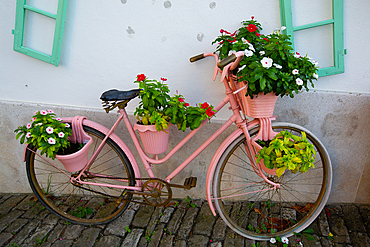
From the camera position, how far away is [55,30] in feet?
8.68

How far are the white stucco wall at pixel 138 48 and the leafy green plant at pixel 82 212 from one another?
120 cm

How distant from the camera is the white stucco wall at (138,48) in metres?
2.57

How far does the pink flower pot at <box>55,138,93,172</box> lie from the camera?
2.38 meters

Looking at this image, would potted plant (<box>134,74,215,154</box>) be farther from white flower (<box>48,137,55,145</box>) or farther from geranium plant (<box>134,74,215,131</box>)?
white flower (<box>48,137,55,145</box>)

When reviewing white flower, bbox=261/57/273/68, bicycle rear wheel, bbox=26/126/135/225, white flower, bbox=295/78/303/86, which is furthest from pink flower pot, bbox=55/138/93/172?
white flower, bbox=295/78/303/86

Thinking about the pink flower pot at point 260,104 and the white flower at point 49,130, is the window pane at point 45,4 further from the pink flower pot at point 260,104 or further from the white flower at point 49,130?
the pink flower pot at point 260,104

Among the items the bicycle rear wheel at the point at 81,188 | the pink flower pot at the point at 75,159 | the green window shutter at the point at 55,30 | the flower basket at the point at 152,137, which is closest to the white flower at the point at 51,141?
the pink flower pot at the point at 75,159

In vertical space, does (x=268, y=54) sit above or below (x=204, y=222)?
above

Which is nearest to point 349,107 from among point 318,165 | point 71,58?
point 318,165

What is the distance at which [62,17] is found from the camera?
2613mm

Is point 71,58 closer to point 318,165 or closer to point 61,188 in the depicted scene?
point 61,188

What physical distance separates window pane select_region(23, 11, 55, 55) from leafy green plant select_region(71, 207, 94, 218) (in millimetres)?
1789

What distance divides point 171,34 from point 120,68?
25.9 inches

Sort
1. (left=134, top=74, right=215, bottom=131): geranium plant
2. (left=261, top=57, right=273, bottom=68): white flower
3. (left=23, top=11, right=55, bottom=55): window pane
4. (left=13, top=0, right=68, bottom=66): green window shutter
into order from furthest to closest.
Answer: (left=23, top=11, right=55, bottom=55): window pane < (left=13, top=0, right=68, bottom=66): green window shutter < (left=134, top=74, right=215, bottom=131): geranium plant < (left=261, top=57, right=273, bottom=68): white flower
